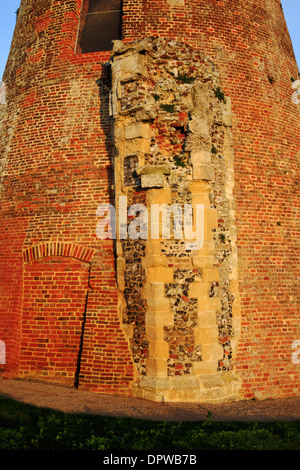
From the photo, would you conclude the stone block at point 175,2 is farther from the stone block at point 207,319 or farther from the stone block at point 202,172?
the stone block at point 207,319

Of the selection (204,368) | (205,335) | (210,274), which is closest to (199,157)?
(210,274)

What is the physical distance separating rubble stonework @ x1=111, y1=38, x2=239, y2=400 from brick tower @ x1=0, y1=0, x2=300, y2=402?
0.09 feet

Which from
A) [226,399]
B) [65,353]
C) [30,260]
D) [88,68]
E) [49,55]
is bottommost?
[226,399]

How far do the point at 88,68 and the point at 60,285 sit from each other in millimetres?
4991

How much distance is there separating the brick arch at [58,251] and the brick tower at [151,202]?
0.03 m

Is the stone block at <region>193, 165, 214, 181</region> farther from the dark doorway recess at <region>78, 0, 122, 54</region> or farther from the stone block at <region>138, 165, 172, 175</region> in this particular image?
the dark doorway recess at <region>78, 0, 122, 54</region>

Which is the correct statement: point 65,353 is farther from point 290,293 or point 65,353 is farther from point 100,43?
point 100,43

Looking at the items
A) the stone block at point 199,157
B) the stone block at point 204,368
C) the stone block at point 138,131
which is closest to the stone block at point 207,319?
the stone block at point 204,368

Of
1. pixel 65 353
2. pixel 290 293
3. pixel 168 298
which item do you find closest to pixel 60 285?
pixel 65 353

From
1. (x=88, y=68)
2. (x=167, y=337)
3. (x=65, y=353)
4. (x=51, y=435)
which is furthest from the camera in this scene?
(x=88, y=68)

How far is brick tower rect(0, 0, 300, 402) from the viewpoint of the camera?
261 inches

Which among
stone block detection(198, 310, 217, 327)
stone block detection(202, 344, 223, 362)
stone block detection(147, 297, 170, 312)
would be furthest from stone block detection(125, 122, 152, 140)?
stone block detection(202, 344, 223, 362)

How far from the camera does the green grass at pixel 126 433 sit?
4086 mm

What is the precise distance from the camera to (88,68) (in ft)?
28.0
